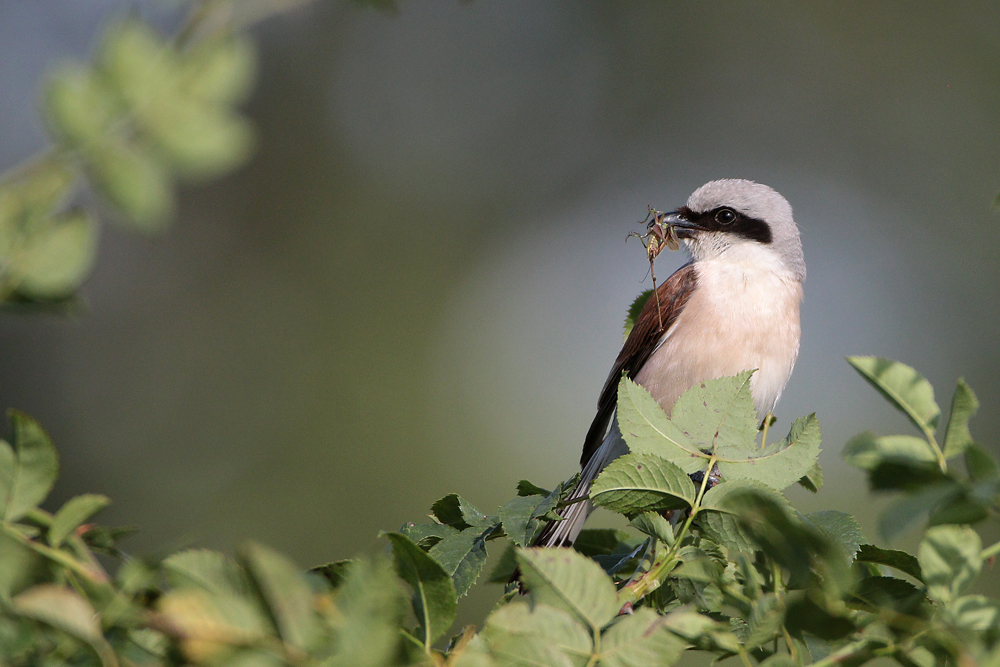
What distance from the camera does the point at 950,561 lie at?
89cm

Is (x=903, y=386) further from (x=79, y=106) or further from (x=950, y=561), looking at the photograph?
(x=79, y=106)

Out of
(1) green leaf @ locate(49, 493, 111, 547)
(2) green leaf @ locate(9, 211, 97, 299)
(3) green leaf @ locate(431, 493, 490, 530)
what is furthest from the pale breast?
(2) green leaf @ locate(9, 211, 97, 299)

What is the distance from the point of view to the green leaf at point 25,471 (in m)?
0.80

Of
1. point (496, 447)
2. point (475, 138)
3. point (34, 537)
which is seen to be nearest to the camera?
point (34, 537)

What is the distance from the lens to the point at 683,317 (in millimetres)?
3887

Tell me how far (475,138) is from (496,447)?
25.0 feet

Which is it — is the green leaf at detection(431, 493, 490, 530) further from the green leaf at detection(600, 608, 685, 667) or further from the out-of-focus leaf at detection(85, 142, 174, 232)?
the out-of-focus leaf at detection(85, 142, 174, 232)

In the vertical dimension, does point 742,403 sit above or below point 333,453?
above

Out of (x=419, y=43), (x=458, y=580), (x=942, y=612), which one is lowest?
(x=458, y=580)

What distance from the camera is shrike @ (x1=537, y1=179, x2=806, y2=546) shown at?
368cm

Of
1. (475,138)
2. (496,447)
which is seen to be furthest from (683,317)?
(475,138)

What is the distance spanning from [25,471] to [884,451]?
869 mm

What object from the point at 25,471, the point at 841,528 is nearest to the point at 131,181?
the point at 25,471

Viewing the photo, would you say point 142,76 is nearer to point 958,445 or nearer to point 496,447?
point 958,445
